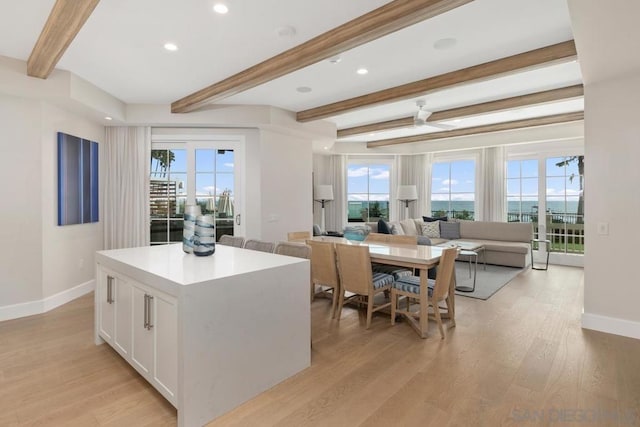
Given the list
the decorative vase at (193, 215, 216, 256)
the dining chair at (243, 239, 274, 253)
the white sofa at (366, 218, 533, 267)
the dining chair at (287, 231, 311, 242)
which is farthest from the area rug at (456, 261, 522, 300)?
the decorative vase at (193, 215, 216, 256)

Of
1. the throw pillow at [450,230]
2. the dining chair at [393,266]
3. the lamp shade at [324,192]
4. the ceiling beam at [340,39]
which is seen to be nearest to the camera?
the ceiling beam at [340,39]

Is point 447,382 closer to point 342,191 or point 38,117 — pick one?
point 38,117

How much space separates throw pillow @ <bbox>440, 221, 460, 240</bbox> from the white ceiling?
10.8 feet

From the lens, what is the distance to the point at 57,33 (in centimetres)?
248

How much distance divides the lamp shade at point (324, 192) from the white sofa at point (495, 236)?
4.72 feet

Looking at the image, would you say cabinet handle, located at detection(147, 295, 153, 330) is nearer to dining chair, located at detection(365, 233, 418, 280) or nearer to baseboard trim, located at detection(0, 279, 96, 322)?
baseboard trim, located at detection(0, 279, 96, 322)

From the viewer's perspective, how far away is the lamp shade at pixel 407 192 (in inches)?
304

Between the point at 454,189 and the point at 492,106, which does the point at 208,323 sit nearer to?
the point at 492,106

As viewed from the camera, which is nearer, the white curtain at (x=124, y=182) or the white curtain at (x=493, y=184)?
the white curtain at (x=124, y=182)

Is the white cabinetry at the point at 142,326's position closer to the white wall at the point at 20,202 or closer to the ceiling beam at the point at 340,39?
the white wall at the point at 20,202

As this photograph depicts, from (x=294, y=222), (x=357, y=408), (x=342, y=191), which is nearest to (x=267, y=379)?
(x=357, y=408)

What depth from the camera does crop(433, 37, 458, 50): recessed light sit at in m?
2.83

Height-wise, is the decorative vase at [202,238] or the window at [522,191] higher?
the window at [522,191]

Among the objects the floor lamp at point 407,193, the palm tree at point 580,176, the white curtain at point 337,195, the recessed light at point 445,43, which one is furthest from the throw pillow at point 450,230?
the recessed light at point 445,43
